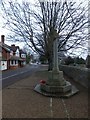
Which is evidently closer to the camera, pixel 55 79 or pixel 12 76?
pixel 55 79

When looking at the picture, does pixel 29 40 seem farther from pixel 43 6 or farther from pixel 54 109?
pixel 54 109

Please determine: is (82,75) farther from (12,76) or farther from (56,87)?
(12,76)

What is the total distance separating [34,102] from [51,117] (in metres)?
2.40

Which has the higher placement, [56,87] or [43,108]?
[56,87]

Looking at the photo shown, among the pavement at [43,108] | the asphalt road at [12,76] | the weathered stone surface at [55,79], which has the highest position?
the weathered stone surface at [55,79]

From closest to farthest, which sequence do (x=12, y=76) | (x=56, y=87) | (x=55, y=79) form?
(x=56, y=87) < (x=55, y=79) < (x=12, y=76)

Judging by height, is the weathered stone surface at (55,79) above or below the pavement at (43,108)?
above

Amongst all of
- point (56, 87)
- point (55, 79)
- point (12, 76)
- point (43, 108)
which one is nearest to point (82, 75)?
point (55, 79)

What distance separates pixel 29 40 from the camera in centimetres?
2400

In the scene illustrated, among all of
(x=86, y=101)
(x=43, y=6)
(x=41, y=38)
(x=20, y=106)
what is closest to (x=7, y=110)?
(x=20, y=106)

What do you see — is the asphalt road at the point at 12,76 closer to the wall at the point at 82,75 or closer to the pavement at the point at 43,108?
the wall at the point at 82,75

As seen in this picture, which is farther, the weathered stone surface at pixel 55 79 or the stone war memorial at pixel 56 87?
the weathered stone surface at pixel 55 79

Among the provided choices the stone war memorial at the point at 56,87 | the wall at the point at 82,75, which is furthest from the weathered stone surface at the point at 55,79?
the wall at the point at 82,75

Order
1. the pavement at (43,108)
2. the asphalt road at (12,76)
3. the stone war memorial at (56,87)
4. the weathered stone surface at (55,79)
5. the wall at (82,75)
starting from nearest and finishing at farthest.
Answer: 1. the pavement at (43,108)
2. the stone war memorial at (56,87)
3. the weathered stone surface at (55,79)
4. the wall at (82,75)
5. the asphalt road at (12,76)
